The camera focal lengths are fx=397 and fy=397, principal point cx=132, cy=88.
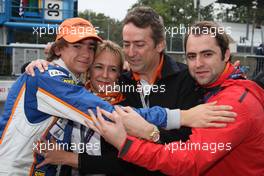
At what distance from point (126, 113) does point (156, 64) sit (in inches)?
→ 30.2

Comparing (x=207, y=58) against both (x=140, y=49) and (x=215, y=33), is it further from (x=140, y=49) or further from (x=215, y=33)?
(x=140, y=49)

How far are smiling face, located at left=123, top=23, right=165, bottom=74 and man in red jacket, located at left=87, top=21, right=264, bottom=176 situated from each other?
415mm

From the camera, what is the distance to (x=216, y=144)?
2.17m

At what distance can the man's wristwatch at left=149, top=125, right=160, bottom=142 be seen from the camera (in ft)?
7.98

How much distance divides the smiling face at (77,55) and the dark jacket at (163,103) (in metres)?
0.39

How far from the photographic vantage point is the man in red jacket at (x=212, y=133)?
2186mm

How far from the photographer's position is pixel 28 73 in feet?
8.79

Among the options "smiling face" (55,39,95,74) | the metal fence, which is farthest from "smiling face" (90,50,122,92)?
the metal fence

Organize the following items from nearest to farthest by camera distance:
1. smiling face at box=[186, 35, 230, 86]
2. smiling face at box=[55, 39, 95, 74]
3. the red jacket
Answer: the red jacket → smiling face at box=[186, 35, 230, 86] → smiling face at box=[55, 39, 95, 74]

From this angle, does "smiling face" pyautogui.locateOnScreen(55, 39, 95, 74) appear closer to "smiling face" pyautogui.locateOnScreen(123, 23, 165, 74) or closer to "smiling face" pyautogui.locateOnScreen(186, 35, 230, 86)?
"smiling face" pyautogui.locateOnScreen(123, 23, 165, 74)

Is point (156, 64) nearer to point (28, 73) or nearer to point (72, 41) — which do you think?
point (72, 41)

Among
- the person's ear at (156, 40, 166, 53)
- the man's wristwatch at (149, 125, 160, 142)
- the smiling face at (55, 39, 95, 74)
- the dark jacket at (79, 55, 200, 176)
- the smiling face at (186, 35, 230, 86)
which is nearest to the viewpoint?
the man's wristwatch at (149, 125, 160, 142)

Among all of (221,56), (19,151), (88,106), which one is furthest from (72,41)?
(221,56)

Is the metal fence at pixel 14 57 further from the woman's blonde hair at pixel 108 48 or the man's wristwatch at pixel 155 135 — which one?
the man's wristwatch at pixel 155 135
